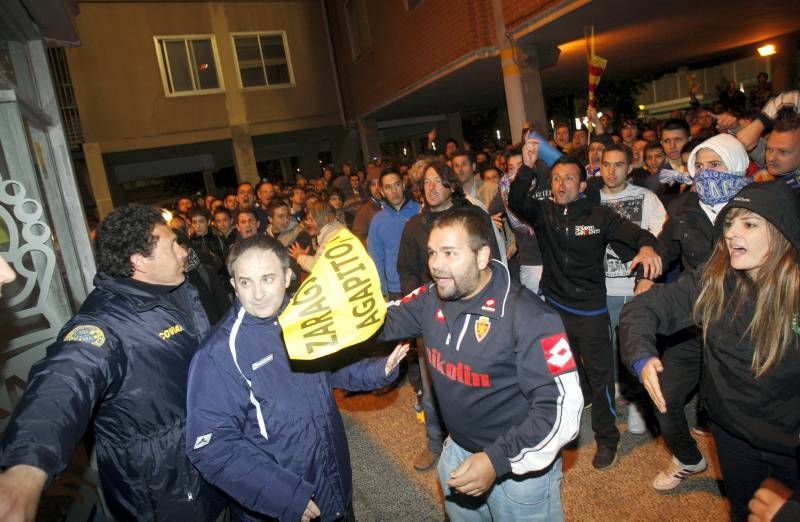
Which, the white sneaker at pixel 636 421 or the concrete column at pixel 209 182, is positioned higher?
the concrete column at pixel 209 182

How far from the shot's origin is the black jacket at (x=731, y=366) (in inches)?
84.7

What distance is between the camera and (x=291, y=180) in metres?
23.7

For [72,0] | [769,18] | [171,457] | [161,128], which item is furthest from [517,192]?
[161,128]

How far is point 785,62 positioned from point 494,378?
782 inches

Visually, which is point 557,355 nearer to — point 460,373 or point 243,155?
point 460,373

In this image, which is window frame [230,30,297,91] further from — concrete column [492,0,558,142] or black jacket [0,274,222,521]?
black jacket [0,274,222,521]

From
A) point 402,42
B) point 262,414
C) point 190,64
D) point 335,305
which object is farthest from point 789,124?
point 190,64

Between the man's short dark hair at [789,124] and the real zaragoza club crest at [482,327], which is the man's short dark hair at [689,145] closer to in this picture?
the man's short dark hair at [789,124]

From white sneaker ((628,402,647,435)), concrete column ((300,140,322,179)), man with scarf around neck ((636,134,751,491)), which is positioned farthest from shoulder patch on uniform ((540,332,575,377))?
concrete column ((300,140,322,179))

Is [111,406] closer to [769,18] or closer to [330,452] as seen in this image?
[330,452]

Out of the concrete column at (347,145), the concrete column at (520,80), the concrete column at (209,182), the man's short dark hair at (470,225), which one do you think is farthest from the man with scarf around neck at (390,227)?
the concrete column at (209,182)

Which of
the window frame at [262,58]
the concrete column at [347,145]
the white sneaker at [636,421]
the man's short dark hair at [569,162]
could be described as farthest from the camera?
the concrete column at [347,145]

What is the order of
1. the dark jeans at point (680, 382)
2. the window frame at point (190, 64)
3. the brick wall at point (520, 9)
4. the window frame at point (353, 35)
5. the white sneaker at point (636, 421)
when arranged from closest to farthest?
the dark jeans at point (680, 382), the white sneaker at point (636, 421), the brick wall at point (520, 9), the window frame at point (353, 35), the window frame at point (190, 64)

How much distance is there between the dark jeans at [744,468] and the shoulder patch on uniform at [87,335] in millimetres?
2937
